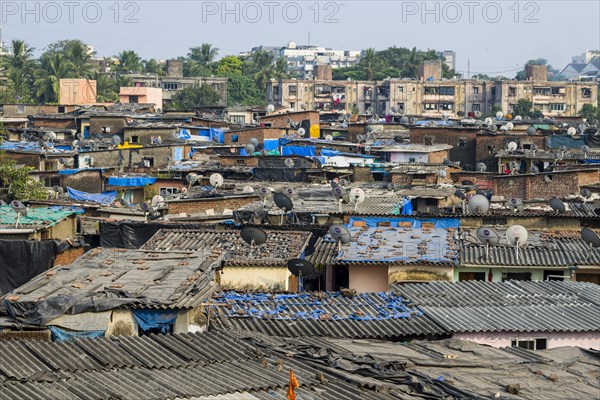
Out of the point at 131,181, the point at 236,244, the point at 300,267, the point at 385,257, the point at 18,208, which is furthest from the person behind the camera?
the point at 131,181

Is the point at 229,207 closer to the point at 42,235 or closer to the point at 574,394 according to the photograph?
the point at 42,235

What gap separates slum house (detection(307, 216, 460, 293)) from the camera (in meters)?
20.4

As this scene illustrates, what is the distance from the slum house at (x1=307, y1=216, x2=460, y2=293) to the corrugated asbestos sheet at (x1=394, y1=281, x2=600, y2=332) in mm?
1618

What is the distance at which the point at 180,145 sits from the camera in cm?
4550

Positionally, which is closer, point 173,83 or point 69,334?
point 69,334

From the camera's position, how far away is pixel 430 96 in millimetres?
86062

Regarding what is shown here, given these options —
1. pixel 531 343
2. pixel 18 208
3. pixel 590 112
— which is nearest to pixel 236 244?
pixel 18 208

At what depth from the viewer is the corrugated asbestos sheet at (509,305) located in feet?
53.4

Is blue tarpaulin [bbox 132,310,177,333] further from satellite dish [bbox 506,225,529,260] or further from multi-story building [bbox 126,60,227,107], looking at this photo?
multi-story building [bbox 126,60,227,107]

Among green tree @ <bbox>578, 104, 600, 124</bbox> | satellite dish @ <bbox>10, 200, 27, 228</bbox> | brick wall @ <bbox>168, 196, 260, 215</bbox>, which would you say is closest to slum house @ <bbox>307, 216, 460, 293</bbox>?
satellite dish @ <bbox>10, 200, 27, 228</bbox>

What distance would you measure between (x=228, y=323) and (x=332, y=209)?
12.1 meters

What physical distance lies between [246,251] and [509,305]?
5536 millimetres

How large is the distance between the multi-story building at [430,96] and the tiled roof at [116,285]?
67.8 metres

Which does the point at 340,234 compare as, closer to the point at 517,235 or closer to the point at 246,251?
the point at 246,251
